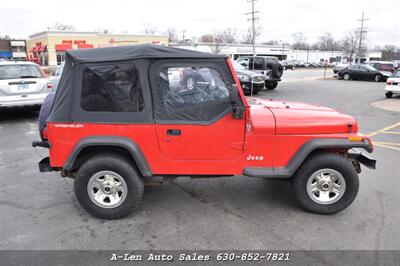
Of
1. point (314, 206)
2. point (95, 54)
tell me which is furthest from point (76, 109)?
point (314, 206)

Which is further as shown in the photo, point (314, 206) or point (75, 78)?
point (314, 206)

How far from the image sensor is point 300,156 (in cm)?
363

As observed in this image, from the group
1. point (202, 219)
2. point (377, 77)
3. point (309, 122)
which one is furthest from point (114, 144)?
point (377, 77)

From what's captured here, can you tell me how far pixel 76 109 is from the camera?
11.7ft

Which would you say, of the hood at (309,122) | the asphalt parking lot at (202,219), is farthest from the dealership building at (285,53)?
the hood at (309,122)

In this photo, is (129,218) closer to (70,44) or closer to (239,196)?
(239,196)

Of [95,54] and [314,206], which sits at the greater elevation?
[95,54]

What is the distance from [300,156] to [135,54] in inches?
83.7

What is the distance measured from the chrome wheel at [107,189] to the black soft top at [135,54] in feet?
4.15

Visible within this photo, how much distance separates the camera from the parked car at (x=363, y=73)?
26.7 meters

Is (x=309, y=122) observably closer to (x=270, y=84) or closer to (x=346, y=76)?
(x=270, y=84)

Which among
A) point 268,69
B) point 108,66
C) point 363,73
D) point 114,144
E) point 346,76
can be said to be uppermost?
point 108,66

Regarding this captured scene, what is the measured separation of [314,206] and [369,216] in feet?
2.16

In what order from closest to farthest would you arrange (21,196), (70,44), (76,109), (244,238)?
1. (244,238)
2. (76,109)
3. (21,196)
4. (70,44)
